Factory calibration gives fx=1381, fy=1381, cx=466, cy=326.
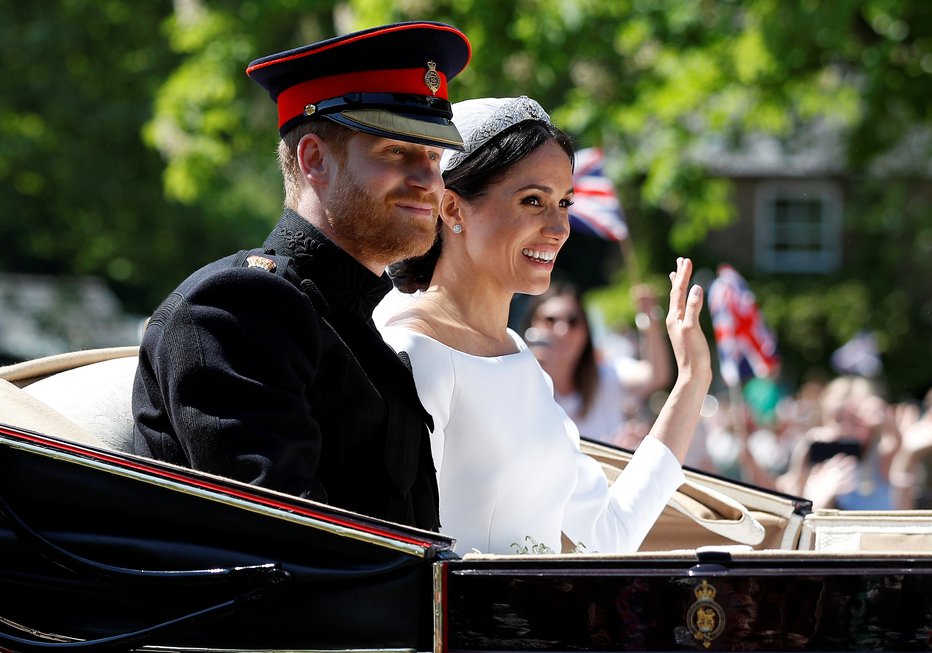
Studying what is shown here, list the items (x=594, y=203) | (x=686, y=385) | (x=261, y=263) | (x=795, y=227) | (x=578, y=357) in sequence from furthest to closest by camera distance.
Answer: (x=795, y=227) < (x=594, y=203) < (x=578, y=357) < (x=686, y=385) < (x=261, y=263)

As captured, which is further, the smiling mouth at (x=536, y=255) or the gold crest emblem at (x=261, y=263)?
the smiling mouth at (x=536, y=255)

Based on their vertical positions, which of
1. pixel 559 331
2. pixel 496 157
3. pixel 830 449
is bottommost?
pixel 496 157

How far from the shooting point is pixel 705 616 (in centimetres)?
193

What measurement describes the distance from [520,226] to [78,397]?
3.15 ft

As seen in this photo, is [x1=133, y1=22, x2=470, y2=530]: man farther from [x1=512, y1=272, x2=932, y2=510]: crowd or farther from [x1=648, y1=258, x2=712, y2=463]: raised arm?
[x1=512, y1=272, x2=932, y2=510]: crowd

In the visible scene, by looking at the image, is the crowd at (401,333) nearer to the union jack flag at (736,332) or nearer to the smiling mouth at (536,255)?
the smiling mouth at (536,255)

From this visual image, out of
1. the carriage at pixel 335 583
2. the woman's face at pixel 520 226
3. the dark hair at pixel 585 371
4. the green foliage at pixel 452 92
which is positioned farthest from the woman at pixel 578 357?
the carriage at pixel 335 583

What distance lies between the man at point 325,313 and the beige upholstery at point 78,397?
157mm

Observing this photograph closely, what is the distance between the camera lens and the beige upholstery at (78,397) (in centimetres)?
242

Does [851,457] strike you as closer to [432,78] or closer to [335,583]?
[432,78]

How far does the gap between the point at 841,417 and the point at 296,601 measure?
635cm

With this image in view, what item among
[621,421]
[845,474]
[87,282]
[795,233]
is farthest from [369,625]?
[795,233]

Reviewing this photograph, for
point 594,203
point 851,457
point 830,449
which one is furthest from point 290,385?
point 594,203

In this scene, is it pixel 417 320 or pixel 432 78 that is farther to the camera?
pixel 417 320
